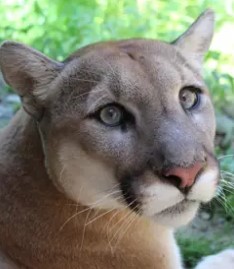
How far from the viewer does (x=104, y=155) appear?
2.57 metres

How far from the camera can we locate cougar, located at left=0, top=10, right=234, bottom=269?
252cm

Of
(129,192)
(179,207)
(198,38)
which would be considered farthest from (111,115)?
(198,38)

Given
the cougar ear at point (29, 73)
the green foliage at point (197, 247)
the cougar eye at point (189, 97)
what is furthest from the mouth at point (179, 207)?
the green foliage at point (197, 247)

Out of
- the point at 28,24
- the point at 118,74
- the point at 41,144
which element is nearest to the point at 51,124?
the point at 41,144

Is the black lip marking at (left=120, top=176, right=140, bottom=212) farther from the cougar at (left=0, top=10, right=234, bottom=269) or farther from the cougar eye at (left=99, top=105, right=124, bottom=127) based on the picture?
the cougar eye at (left=99, top=105, right=124, bottom=127)

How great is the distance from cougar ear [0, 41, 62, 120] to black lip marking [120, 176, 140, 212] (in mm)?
354

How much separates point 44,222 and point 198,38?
815mm

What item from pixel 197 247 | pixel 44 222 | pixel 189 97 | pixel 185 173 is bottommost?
pixel 197 247

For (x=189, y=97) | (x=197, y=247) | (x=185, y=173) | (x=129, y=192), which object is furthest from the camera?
(x=197, y=247)

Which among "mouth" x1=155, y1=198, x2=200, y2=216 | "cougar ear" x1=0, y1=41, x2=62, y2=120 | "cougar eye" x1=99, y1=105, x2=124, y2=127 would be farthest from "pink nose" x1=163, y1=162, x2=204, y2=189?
"cougar ear" x1=0, y1=41, x2=62, y2=120

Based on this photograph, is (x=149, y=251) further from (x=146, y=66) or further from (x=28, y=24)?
(x=28, y=24)

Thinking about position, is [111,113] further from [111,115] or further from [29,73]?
[29,73]

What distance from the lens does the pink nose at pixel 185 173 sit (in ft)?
7.94

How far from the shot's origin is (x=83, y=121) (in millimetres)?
2609
